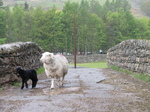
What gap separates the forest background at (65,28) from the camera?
61.9 metres

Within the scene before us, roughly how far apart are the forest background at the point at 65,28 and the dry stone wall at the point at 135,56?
4086cm

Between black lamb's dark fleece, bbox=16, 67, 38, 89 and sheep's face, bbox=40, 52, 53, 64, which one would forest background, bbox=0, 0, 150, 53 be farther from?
sheep's face, bbox=40, 52, 53, 64

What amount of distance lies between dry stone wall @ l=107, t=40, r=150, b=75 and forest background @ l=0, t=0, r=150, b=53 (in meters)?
40.9

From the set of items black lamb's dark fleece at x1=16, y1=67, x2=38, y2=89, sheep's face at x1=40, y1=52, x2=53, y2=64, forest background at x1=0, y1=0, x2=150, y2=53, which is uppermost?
forest background at x1=0, y1=0, x2=150, y2=53

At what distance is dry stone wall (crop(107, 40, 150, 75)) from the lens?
10.4m

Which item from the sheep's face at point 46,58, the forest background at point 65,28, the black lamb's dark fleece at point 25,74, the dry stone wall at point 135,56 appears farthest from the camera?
the forest background at point 65,28

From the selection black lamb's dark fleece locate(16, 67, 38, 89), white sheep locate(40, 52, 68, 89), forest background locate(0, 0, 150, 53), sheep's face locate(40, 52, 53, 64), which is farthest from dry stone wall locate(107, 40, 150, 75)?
forest background locate(0, 0, 150, 53)

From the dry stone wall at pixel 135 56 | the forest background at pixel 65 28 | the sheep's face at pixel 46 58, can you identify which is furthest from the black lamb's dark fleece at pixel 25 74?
the forest background at pixel 65 28

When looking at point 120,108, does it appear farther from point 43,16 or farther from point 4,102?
point 43,16

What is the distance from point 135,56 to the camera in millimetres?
12195

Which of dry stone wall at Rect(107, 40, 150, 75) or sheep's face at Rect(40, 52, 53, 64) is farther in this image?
dry stone wall at Rect(107, 40, 150, 75)

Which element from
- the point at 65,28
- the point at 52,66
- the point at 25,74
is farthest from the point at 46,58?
the point at 65,28

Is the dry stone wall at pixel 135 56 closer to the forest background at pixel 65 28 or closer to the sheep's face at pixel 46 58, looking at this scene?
the sheep's face at pixel 46 58

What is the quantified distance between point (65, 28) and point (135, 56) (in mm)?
52188
